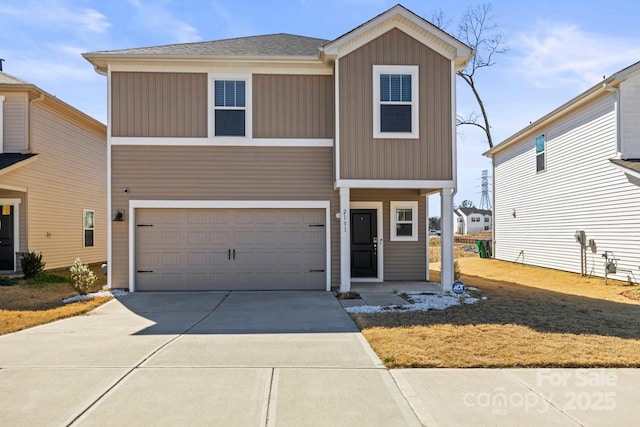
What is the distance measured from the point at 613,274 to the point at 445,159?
6.96 meters

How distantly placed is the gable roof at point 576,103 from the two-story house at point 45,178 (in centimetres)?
1683

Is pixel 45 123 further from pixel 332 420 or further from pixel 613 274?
pixel 613 274

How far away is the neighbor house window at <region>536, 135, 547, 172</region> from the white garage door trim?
1061cm

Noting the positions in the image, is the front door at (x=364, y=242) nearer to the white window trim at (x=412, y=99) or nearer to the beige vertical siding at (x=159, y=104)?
the white window trim at (x=412, y=99)

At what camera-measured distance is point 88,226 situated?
60.7ft

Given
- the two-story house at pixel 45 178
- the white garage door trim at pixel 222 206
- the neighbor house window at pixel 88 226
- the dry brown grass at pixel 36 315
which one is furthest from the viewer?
the neighbor house window at pixel 88 226

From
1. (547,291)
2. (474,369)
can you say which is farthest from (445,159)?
(474,369)

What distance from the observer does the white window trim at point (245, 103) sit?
11750 millimetres

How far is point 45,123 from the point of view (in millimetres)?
15352

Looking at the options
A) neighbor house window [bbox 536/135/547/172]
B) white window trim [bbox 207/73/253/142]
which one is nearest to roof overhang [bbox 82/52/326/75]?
white window trim [bbox 207/73/253/142]

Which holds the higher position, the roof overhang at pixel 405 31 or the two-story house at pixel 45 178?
the roof overhang at pixel 405 31

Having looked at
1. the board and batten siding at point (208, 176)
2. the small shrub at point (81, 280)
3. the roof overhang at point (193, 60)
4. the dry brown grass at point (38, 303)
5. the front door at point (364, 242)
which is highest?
the roof overhang at point (193, 60)

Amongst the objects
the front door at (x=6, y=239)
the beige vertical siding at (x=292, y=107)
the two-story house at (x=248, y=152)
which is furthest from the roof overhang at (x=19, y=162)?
the beige vertical siding at (x=292, y=107)

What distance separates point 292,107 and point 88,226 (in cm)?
1125
